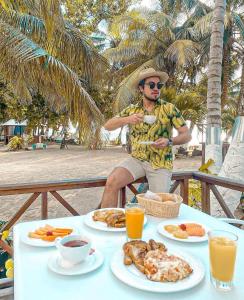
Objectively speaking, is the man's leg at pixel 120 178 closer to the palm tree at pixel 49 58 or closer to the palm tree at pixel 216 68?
the palm tree at pixel 216 68

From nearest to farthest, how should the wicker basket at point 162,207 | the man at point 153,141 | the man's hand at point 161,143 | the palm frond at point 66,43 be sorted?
the wicker basket at point 162,207 < the man's hand at point 161,143 < the man at point 153,141 < the palm frond at point 66,43

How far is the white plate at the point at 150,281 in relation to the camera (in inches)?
37.1

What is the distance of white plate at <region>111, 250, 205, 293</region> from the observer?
94 centimetres

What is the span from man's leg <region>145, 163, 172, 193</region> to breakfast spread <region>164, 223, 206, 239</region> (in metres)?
1.13

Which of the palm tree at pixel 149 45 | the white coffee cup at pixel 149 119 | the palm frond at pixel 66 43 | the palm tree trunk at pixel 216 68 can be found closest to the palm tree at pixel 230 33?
the palm tree at pixel 149 45

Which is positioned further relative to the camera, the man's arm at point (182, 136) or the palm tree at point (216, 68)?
the palm tree at point (216, 68)

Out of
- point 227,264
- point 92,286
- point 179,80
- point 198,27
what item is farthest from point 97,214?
point 179,80

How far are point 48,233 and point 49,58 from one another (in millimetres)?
4912

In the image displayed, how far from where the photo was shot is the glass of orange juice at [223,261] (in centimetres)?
98

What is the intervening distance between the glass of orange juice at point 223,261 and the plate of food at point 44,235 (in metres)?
0.72

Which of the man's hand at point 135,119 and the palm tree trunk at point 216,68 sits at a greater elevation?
the palm tree trunk at point 216,68

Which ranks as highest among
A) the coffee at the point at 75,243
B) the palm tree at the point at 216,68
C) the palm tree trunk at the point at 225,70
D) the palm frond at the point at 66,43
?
the palm tree trunk at the point at 225,70

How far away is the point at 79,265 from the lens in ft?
3.61

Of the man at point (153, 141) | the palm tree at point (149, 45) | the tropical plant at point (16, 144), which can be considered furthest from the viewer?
the tropical plant at point (16, 144)
